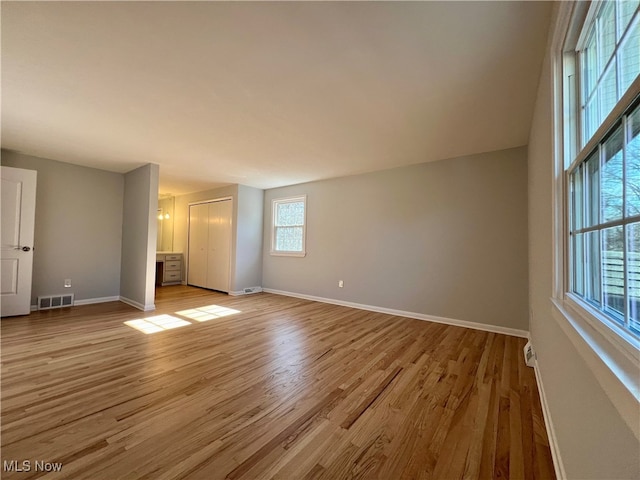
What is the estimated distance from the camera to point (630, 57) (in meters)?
0.73

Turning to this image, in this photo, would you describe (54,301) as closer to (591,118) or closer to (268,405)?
(268,405)

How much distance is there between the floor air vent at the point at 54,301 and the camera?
13.3 feet

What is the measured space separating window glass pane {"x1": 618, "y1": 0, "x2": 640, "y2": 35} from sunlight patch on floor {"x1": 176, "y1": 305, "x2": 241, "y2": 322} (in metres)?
4.26

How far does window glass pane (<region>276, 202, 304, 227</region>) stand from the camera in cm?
550

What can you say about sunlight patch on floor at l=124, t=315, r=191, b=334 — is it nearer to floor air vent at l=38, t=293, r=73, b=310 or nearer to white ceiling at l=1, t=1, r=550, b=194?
floor air vent at l=38, t=293, r=73, b=310

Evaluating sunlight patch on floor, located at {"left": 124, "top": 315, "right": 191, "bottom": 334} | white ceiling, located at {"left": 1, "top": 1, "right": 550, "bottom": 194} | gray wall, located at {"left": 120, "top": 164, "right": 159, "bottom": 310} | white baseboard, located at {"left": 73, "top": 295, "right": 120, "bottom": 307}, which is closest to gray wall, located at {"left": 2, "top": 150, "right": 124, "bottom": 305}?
white baseboard, located at {"left": 73, "top": 295, "right": 120, "bottom": 307}

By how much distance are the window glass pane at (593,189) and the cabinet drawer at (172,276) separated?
7.65 m

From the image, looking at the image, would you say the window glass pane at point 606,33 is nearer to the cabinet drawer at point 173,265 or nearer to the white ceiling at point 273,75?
the white ceiling at point 273,75

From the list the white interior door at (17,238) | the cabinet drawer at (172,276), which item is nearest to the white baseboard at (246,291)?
the cabinet drawer at (172,276)

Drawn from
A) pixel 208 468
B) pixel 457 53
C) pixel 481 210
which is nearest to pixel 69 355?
pixel 208 468

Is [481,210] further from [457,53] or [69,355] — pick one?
[69,355]

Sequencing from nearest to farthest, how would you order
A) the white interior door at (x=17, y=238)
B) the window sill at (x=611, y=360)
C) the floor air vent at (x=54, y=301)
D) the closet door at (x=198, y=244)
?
the window sill at (x=611, y=360) → the white interior door at (x=17, y=238) → the floor air vent at (x=54, y=301) → the closet door at (x=198, y=244)

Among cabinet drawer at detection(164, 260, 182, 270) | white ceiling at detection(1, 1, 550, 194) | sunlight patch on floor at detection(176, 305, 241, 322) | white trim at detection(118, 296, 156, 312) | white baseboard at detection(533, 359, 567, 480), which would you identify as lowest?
sunlight patch on floor at detection(176, 305, 241, 322)

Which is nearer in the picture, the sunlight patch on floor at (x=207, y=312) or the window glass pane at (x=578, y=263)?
the window glass pane at (x=578, y=263)
